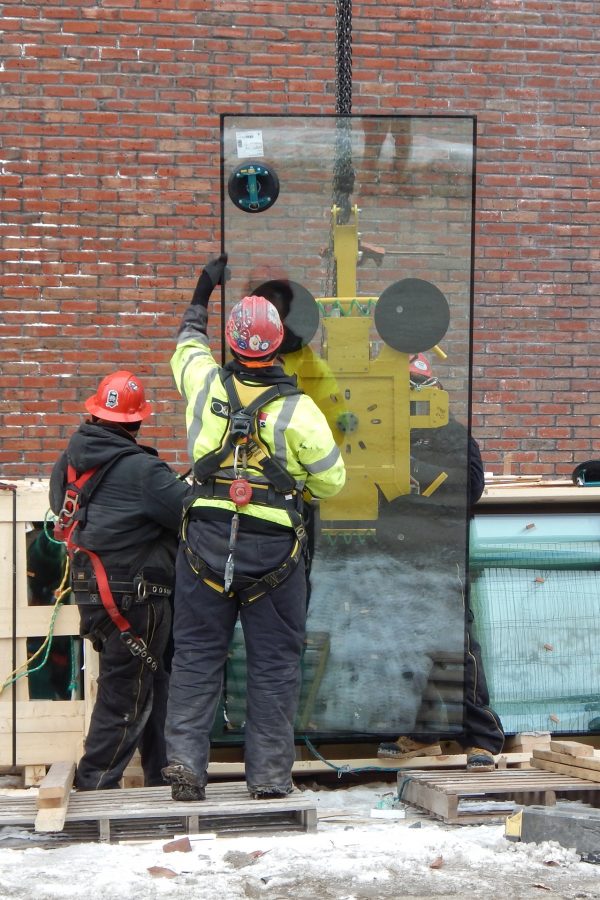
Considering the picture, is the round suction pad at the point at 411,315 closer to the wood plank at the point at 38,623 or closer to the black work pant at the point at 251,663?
the black work pant at the point at 251,663

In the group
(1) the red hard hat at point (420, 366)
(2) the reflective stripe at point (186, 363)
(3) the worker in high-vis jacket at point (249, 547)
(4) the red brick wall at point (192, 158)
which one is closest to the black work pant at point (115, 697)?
(3) the worker in high-vis jacket at point (249, 547)

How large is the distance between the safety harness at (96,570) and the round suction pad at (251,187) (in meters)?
1.22

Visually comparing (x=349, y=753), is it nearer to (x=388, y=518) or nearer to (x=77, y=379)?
(x=388, y=518)

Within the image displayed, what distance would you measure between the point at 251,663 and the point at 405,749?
1.25m

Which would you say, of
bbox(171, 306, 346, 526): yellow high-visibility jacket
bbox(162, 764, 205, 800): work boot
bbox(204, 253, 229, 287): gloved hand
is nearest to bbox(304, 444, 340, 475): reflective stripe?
bbox(171, 306, 346, 526): yellow high-visibility jacket

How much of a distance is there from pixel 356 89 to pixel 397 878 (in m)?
5.85

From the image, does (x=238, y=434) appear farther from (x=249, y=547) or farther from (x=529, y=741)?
(x=529, y=741)

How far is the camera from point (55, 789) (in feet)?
15.2

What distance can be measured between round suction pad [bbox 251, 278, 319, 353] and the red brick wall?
9.58ft

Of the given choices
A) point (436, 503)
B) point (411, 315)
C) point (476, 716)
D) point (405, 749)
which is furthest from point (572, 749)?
point (411, 315)

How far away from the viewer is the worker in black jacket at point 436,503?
576 centimetres

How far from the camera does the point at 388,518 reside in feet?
19.0

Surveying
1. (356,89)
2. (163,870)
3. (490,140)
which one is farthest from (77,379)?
(163,870)

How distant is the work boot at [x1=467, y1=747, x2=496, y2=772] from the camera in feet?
18.7
